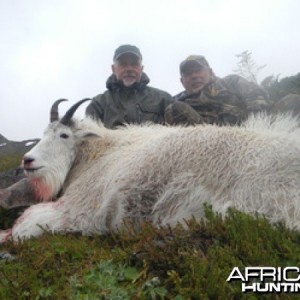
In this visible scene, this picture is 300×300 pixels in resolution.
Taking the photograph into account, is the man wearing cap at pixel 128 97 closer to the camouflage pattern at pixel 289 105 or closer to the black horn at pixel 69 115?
the black horn at pixel 69 115

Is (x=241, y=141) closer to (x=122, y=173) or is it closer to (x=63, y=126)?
(x=122, y=173)

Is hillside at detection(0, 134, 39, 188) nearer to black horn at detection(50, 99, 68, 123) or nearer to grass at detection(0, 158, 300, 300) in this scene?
black horn at detection(50, 99, 68, 123)

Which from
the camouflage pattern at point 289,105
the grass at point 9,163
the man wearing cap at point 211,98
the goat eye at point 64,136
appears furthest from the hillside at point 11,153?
the camouflage pattern at point 289,105

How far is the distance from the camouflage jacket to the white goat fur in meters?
1.75

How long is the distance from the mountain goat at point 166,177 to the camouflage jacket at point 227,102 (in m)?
1.73

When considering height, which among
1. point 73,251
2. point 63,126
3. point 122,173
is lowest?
point 73,251

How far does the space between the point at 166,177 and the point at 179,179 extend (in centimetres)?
17

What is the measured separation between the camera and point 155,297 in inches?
117

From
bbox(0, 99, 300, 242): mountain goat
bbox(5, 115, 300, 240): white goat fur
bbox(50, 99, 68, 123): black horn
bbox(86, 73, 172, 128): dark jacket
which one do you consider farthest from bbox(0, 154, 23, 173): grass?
bbox(5, 115, 300, 240): white goat fur

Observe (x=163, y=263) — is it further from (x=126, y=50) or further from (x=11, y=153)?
(x=11, y=153)

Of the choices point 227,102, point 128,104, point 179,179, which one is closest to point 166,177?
point 179,179

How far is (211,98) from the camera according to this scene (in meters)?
7.46

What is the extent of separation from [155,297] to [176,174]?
1.86m

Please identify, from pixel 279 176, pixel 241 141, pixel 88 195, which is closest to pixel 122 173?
pixel 88 195
